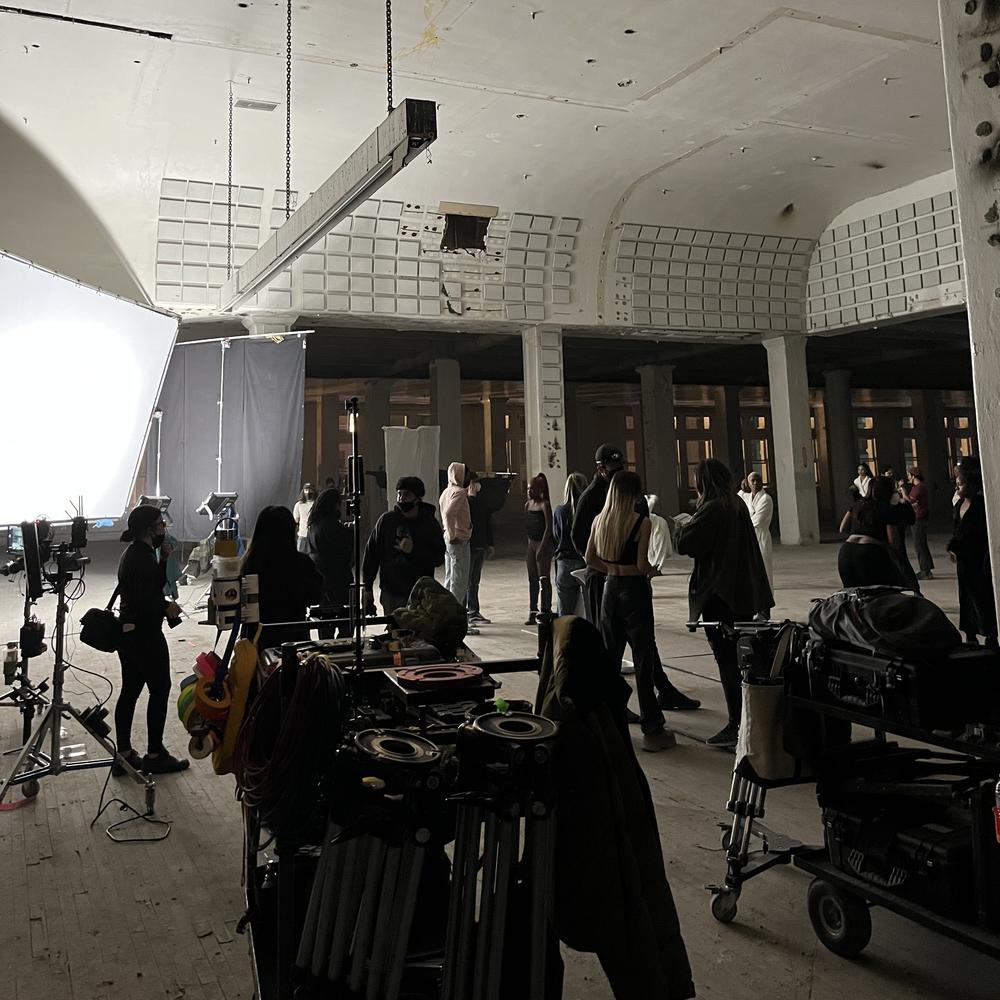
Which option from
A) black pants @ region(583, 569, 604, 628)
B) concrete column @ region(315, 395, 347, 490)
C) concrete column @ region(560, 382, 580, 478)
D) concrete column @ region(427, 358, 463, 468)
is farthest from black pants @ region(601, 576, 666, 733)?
concrete column @ region(315, 395, 347, 490)

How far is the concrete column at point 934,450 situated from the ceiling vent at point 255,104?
79.4 feet

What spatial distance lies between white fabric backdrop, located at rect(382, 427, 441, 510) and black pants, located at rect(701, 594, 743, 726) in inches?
321

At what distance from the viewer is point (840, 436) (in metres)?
20.7

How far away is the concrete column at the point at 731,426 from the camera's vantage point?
24.5m

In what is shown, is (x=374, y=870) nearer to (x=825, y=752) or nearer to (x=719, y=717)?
(x=825, y=752)

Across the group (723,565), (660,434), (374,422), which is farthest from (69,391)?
(374,422)

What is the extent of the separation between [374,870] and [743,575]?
3135mm

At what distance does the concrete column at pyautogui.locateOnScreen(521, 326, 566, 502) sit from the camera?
13.2 m

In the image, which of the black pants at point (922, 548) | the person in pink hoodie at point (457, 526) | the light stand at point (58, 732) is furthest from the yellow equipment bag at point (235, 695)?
the black pants at point (922, 548)

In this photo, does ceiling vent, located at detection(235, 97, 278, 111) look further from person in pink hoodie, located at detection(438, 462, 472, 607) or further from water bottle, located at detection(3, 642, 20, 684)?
water bottle, located at detection(3, 642, 20, 684)

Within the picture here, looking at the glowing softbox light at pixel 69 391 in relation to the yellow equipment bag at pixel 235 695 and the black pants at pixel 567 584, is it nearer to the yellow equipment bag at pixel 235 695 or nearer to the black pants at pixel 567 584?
the yellow equipment bag at pixel 235 695

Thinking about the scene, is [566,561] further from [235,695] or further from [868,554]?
[235,695]

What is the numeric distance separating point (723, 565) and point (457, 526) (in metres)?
3.56

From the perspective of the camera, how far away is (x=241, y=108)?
30.0 ft
